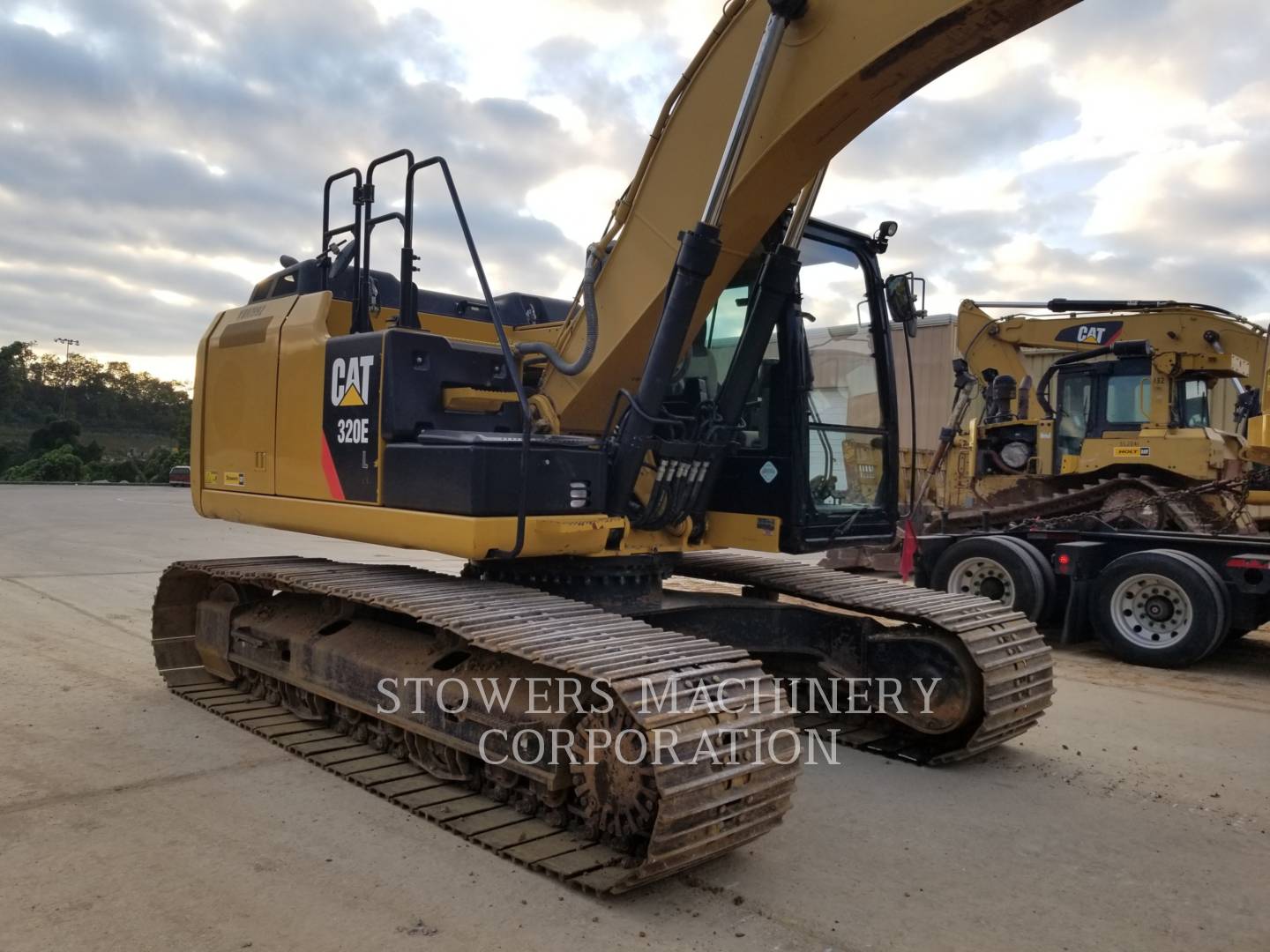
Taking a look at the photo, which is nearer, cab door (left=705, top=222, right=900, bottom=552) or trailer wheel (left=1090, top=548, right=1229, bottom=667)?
cab door (left=705, top=222, right=900, bottom=552)

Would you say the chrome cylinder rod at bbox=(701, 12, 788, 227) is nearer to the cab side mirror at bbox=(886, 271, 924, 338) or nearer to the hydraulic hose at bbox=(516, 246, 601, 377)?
the hydraulic hose at bbox=(516, 246, 601, 377)

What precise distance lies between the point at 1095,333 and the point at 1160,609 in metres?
3.68

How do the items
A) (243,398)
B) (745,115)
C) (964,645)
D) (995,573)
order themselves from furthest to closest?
1. (995,573)
2. (243,398)
3. (964,645)
4. (745,115)

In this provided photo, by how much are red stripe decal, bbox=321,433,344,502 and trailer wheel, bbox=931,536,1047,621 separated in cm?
580

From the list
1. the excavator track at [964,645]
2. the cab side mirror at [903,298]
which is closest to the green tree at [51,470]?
the excavator track at [964,645]

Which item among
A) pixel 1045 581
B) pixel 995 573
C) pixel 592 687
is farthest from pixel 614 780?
pixel 995 573

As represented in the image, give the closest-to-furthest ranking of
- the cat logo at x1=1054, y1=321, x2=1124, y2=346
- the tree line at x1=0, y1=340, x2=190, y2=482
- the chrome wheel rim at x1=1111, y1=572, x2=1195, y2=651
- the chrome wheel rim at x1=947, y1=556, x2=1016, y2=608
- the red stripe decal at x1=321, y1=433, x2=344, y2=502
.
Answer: the red stripe decal at x1=321, y1=433, x2=344, y2=502 < the chrome wheel rim at x1=1111, y1=572, x2=1195, y2=651 < the chrome wheel rim at x1=947, y1=556, x2=1016, y2=608 < the cat logo at x1=1054, y1=321, x2=1124, y2=346 < the tree line at x1=0, y1=340, x2=190, y2=482

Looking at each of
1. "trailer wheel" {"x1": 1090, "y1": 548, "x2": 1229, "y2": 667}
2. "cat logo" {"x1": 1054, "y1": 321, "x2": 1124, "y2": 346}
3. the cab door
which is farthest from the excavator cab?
"cat logo" {"x1": 1054, "y1": 321, "x2": 1124, "y2": 346}

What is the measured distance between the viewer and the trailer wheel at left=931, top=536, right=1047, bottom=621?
29.3ft

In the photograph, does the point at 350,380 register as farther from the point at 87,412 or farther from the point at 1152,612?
the point at 87,412

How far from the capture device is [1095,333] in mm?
10727

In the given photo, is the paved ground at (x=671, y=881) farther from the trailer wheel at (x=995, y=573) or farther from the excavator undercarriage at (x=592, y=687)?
the trailer wheel at (x=995, y=573)

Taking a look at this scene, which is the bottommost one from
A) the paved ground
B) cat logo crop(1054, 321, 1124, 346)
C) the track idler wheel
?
the paved ground

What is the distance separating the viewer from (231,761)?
4.90 m
